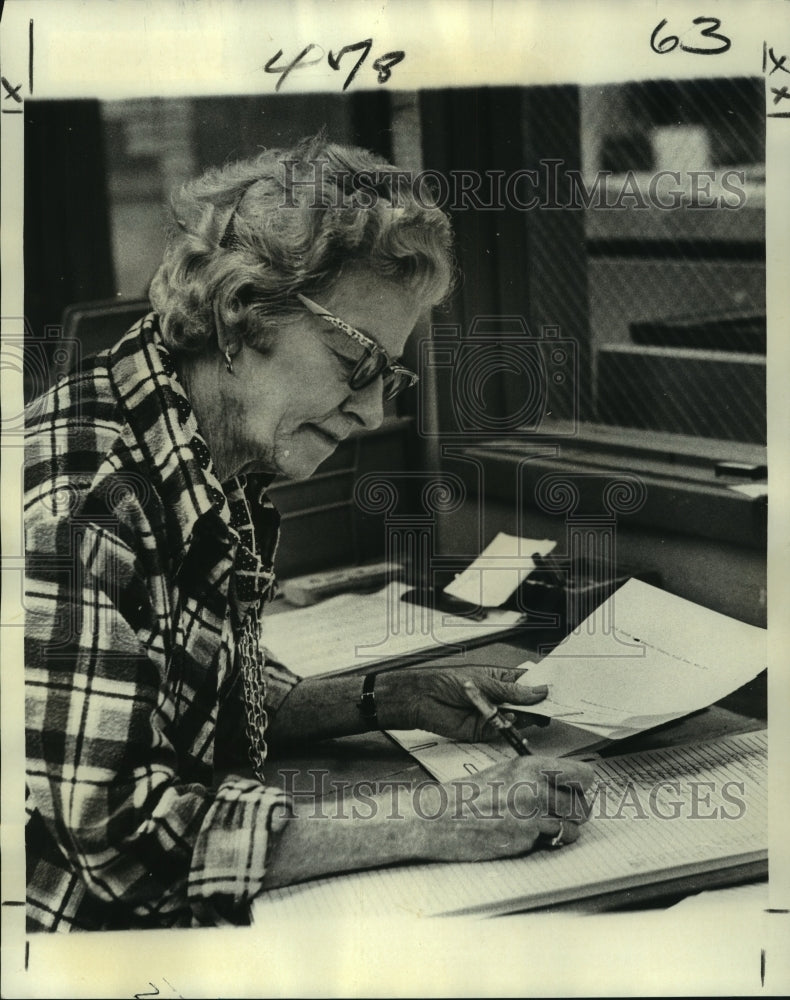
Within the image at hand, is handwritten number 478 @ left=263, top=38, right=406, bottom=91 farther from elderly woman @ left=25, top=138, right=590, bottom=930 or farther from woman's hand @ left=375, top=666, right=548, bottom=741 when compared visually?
woman's hand @ left=375, top=666, right=548, bottom=741

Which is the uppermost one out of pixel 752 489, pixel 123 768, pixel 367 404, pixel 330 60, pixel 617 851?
pixel 330 60

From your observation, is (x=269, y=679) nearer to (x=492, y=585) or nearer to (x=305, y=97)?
(x=492, y=585)

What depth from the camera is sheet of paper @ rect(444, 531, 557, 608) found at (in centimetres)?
119

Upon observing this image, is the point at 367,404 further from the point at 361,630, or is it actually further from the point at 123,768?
the point at 123,768

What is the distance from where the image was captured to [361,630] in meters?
1.19

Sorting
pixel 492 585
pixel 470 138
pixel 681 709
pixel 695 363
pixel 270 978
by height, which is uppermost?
pixel 470 138

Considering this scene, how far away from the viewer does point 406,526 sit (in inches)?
46.6

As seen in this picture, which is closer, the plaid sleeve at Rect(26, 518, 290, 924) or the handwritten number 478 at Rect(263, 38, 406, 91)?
the plaid sleeve at Rect(26, 518, 290, 924)

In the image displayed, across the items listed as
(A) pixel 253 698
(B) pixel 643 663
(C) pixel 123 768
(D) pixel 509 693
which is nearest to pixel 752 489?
(B) pixel 643 663

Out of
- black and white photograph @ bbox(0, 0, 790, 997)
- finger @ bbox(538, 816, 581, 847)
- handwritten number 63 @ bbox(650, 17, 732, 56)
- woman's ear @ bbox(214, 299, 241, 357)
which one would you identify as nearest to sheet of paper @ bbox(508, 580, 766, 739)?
black and white photograph @ bbox(0, 0, 790, 997)

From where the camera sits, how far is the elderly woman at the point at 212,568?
103 cm

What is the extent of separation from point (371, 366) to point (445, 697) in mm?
Result: 385

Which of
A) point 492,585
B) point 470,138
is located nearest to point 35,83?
point 470,138

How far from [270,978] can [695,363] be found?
0.89 metres
